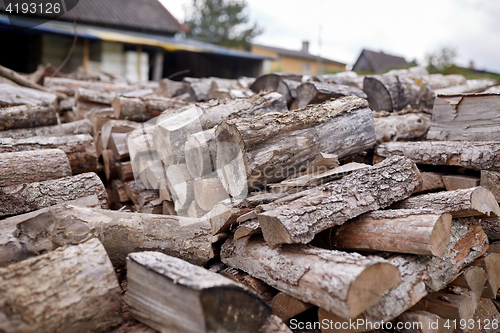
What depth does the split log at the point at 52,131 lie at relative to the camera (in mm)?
3504

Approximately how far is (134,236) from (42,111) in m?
2.47

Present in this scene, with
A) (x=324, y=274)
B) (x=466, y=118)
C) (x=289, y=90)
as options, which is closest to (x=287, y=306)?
(x=324, y=274)

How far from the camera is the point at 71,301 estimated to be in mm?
1613

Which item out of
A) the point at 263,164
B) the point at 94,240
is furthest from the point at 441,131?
the point at 94,240

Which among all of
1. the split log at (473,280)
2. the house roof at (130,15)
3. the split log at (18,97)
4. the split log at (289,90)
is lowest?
the split log at (473,280)

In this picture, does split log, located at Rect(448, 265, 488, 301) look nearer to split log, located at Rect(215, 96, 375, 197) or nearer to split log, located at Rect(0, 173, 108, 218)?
split log, located at Rect(215, 96, 375, 197)

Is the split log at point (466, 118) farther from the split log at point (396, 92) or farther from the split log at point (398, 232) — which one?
the split log at point (398, 232)

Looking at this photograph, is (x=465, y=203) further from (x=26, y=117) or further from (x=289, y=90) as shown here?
(x=26, y=117)

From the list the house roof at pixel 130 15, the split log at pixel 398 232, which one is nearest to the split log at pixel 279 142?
the split log at pixel 398 232

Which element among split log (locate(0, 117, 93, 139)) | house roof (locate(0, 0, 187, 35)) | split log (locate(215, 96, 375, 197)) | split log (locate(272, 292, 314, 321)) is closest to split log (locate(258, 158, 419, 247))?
split log (locate(272, 292, 314, 321))

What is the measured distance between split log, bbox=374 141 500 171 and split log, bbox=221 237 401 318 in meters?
1.56

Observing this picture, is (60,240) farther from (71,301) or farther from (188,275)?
(188,275)

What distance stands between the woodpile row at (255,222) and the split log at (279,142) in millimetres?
14

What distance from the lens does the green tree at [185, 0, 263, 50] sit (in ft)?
85.8
